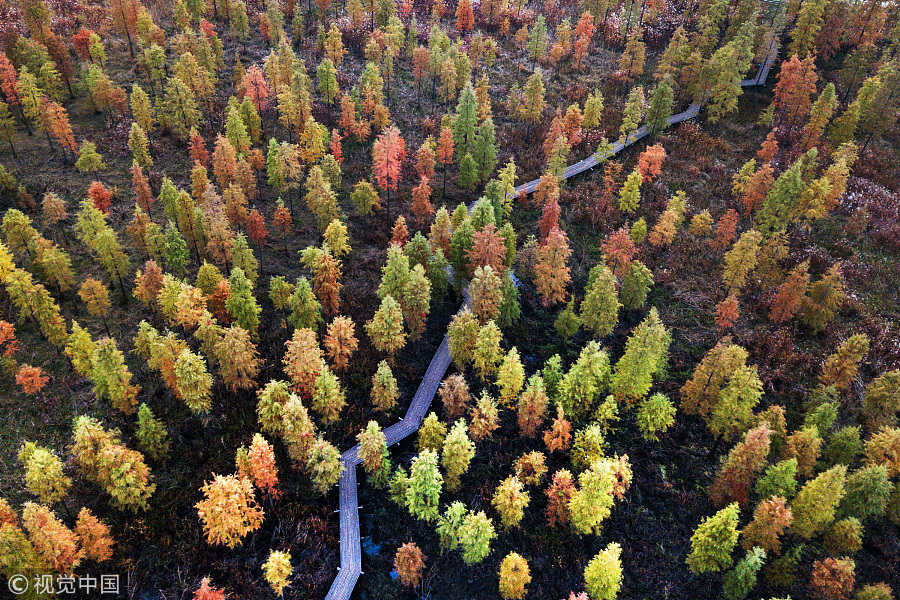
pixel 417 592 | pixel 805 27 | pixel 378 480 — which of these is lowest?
pixel 417 592

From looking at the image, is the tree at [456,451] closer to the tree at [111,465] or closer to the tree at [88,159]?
the tree at [111,465]

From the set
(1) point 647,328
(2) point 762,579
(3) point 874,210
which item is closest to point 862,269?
(3) point 874,210

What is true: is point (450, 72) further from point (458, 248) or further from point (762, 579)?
point (762, 579)

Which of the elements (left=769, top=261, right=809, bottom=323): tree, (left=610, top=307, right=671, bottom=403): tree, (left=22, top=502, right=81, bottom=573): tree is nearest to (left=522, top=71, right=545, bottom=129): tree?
(left=769, top=261, right=809, bottom=323): tree

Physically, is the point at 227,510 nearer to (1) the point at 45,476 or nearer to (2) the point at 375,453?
(2) the point at 375,453

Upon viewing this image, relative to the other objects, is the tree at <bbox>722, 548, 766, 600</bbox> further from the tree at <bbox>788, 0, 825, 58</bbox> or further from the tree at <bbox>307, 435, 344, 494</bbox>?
the tree at <bbox>788, 0, 825, 58</bbox>

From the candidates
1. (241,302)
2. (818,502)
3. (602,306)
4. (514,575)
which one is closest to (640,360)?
(602,306)

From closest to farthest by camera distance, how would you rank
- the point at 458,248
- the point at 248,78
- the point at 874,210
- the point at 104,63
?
1. the point at 458,248
2. the point at 874,210
3. the point at 248,78
4. the point at 104,63

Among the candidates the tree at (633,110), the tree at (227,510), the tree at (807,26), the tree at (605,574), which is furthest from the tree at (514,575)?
the tree at (807,26)
